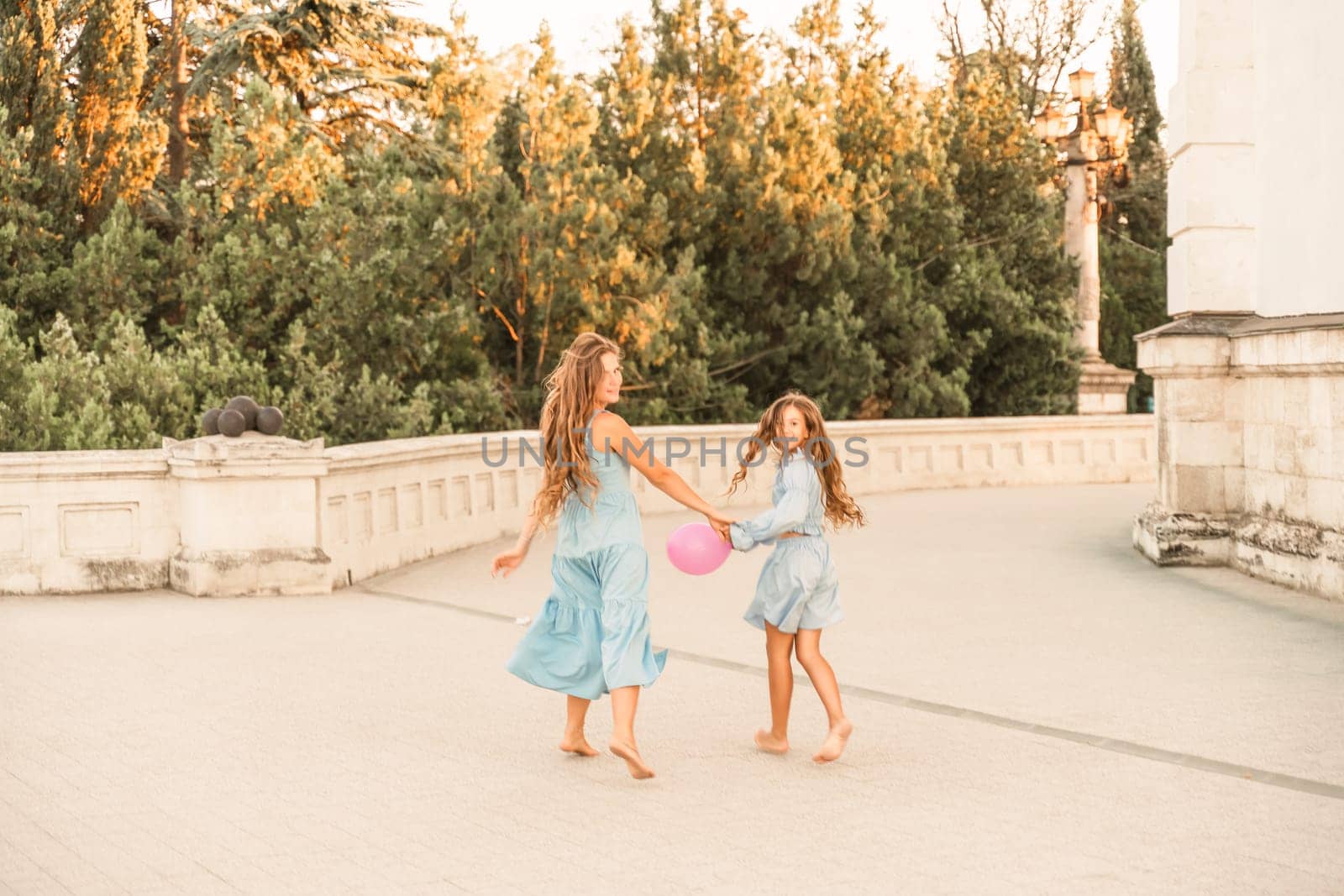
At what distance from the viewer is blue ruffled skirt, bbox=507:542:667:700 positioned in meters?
6.40

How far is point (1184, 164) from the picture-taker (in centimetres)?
1396

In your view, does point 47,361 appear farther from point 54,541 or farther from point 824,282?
point 824,282

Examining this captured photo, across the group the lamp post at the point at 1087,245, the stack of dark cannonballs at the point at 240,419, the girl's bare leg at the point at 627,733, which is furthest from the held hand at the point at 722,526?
the lamp post at the point at 1087,245

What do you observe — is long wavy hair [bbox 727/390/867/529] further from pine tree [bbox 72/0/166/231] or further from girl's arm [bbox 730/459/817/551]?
pine tree [bbox 72/0/166/231]

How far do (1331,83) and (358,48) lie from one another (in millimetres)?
18454


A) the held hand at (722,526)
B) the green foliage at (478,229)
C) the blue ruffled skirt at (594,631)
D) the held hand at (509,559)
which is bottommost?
the blue ruffled skirt at (594,631)

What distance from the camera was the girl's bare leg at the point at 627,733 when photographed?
242 inches

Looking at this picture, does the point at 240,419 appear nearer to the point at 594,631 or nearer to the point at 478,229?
the point at 594,631

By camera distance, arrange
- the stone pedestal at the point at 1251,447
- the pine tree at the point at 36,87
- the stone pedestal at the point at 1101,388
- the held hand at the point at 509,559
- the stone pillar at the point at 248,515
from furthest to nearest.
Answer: the stone pedestal at the point at 1101,388, the pine tree at the point at 36,87, the stone pillar at the point at 248,515, the stone pedestal at the point at 1251,447, the held hand at the point at 509,559

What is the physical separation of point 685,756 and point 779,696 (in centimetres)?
46

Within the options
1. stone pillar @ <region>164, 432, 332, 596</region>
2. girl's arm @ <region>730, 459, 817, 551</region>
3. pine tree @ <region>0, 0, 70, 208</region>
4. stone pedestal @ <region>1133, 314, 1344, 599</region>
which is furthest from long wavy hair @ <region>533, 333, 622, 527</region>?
pine tree @ <region>0, 0, 70, 208</region>

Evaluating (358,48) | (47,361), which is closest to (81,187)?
(47,361)

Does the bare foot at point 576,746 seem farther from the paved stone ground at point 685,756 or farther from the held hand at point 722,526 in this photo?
the held hand at point 722,526

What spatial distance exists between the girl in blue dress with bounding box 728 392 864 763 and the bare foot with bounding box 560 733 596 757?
2.33 ft
